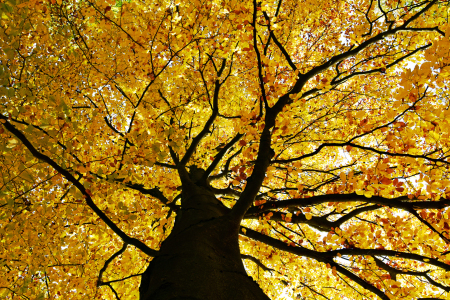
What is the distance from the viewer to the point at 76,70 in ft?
16.1

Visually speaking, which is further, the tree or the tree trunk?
the tree

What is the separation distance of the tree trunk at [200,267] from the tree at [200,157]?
1cm

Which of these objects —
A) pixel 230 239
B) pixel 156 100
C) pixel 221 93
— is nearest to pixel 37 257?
pixel 230 239

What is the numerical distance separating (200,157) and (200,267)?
4478mm

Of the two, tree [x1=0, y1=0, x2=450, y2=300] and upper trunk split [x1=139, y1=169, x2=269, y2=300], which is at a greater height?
tree [x1=0, y1=0, x2=450, y2=300]

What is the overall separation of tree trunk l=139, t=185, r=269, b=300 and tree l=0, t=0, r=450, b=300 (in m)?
0.01

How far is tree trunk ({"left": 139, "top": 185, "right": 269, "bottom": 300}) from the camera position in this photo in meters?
1.63

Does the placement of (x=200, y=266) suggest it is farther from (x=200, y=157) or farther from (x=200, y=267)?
(x=200, y=157)

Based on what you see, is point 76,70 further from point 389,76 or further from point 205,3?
point 389,76

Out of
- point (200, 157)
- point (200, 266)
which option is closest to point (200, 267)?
point (200, 266)

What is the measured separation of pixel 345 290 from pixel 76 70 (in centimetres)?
757

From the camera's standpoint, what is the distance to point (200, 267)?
1.85 m

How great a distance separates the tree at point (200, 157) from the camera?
227 centimetres

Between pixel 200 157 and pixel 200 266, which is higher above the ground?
pixel 200 157
